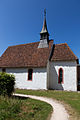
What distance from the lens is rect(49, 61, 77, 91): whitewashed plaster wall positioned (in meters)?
15.4

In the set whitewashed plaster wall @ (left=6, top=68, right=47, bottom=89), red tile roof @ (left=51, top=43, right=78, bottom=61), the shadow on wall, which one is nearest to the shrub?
whitewashed plaster wall @ (left=6, top=68, right=47, bottom=89)

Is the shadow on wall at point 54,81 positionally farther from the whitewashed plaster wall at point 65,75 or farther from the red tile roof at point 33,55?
the red tile roof at point 33,55

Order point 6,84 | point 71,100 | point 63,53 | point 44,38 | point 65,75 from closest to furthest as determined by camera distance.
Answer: point 6,84 < point 71,100 < point 65,75 < point 63,53 < point 44,38

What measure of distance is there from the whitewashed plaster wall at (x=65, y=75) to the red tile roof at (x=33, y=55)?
105cm

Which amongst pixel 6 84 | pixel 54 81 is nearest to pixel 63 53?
pixel 54 81

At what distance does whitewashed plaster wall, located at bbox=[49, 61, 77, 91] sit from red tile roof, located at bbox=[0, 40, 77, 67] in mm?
1045

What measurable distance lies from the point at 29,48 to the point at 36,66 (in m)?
6.00

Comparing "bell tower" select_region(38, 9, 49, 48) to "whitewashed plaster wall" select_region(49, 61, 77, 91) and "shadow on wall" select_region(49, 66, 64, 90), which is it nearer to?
"whitewashed plaster wall" select_region(49, 61, 77, 91)

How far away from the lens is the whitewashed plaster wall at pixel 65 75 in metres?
15.4

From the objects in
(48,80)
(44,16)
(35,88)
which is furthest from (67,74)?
(44,16)

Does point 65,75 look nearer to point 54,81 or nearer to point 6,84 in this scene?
point 54,81

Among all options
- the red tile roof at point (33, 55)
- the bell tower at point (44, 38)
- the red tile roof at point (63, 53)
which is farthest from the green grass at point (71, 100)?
the bell tower at point (44, 38)

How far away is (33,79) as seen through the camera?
1669cm

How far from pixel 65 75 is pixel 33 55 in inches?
283
